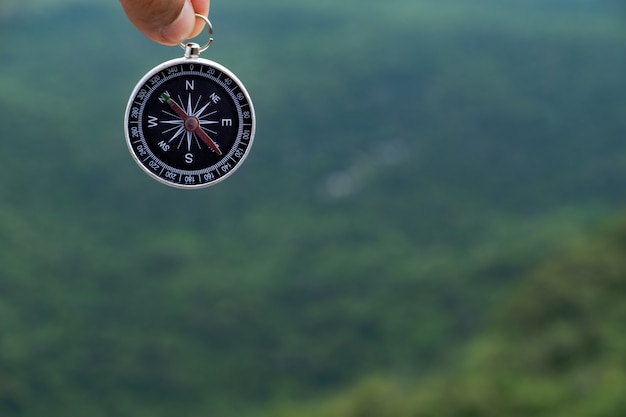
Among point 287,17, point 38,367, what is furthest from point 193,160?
point 287,17

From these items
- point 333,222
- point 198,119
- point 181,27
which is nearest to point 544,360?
point 198,119

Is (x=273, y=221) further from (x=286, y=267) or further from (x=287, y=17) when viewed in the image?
(x=287, y=17)

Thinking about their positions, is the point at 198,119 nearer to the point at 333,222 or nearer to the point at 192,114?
the point at 192,114

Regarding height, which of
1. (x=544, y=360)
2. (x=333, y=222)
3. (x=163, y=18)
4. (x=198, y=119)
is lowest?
(x=163, y=18)

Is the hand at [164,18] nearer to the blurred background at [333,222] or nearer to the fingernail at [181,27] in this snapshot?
the fingernail at [181,27]

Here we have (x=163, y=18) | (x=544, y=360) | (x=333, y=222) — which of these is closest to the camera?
(x=163, y=18)

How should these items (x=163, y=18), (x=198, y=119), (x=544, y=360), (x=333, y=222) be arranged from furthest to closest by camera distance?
(x=333, y=222) < (x=544, y=360) < (x=198, y=119) < (x=163, y=18)
